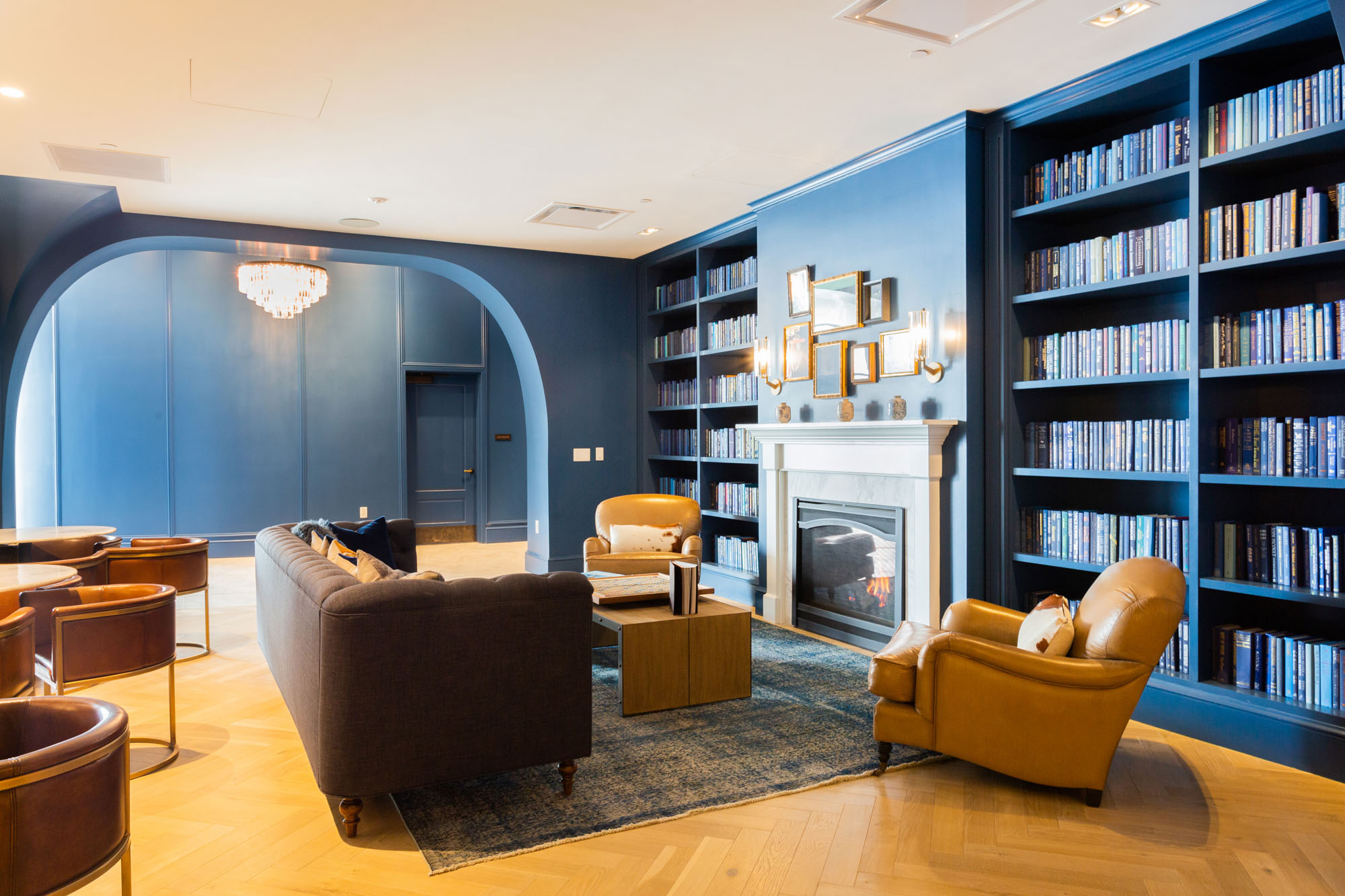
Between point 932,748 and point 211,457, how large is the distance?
8198 mm

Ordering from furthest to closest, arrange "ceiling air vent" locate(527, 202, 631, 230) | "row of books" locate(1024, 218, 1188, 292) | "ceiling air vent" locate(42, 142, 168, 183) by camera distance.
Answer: "ceiling air vent" locate(527, 202, 631, 230), "ceiling air vent" locate(42, 142, 168, 183), "row of books" locate(1024, 218, 1188, 292)

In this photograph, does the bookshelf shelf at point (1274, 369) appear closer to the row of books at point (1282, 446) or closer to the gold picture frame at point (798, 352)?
the row of books at point (1282, 446)

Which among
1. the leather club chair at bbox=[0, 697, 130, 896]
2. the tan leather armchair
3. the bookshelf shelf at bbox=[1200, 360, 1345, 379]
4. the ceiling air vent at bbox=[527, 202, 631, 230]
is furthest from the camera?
the ceiling air vent at bbox=[527, 202, 631, 230]

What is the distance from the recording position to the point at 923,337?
15.2 ft

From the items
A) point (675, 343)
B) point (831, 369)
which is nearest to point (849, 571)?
point (831, 369)

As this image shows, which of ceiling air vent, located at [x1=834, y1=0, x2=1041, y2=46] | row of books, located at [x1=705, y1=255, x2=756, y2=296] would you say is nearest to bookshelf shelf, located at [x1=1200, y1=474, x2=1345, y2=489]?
ceiling air vent, located at [x1=834, y1=0, x2=1041, y2=46]

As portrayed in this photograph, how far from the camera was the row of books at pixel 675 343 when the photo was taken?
7410mm

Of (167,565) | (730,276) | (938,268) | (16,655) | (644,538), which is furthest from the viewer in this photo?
(730,276)

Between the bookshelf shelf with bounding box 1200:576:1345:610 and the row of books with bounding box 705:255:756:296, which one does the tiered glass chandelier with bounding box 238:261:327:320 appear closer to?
the row of books with bounding box 705:255:756:296

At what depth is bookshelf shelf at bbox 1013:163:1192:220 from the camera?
3.72m

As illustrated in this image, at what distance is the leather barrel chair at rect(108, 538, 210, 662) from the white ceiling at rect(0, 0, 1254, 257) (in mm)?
2248

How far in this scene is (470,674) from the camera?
2.74 m

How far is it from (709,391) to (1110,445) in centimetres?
363

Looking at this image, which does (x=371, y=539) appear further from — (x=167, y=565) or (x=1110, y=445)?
(x=1110, y=445)
